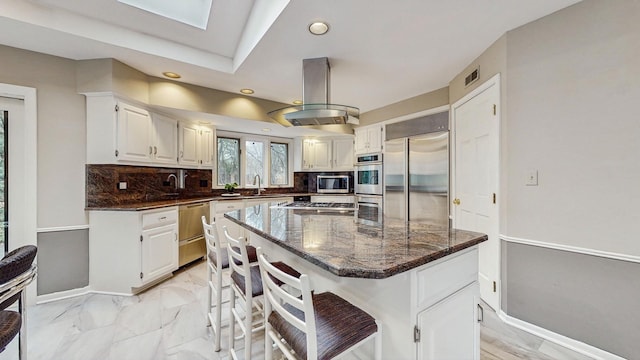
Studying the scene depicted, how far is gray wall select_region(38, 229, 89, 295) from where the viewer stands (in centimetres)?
252

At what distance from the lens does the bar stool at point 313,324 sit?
0.89 meters

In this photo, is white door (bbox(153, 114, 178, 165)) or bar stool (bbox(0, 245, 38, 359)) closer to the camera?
bar stool (bbox(0, 245, 38, 359))

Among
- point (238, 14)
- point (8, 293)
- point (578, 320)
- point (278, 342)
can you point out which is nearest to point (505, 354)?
point (578, 320)

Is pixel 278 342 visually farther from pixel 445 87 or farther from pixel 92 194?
pixel 445 87

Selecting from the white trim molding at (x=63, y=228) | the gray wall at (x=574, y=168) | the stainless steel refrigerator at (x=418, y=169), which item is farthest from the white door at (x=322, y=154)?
the white trim molding at (x=63, y=228)

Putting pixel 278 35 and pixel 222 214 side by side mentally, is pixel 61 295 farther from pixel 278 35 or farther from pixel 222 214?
pixel 278 35

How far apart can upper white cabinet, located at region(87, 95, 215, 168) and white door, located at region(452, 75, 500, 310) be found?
3.64m

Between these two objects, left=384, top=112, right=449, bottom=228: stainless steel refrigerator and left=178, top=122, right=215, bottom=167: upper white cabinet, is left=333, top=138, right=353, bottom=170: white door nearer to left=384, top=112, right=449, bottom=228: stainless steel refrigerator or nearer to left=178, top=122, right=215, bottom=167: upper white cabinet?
left=384, top=112, right=449, bottom=228: stainless steel refrigerator

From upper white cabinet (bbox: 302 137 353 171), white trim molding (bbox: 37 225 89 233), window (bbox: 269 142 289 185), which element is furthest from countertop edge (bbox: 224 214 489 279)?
window (bbox: 269 142 289 185)

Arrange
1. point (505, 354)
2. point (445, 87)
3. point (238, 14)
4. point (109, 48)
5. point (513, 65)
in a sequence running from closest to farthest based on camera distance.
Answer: point (505, 354) < point (513, 65) < point (238, 14) < point (109, 48) < point (445, 87)

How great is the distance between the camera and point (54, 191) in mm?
2549

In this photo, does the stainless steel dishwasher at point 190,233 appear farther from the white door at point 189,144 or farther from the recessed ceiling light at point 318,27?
the recessed ceiling light at point 318,27

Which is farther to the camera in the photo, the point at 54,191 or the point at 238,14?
the point at 54,191

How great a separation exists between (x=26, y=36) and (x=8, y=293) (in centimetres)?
231
